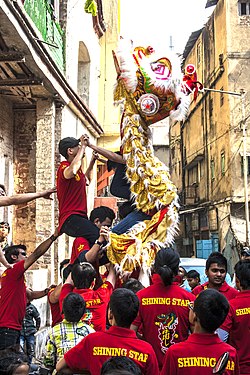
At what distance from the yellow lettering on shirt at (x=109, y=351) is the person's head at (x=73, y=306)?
0.69 meters

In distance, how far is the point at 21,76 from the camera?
33.1ft

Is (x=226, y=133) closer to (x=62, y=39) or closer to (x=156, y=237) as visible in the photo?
(x=62, y=39)

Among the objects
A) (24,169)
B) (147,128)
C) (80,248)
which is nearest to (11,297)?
(80,248)

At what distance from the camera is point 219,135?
29328 mm

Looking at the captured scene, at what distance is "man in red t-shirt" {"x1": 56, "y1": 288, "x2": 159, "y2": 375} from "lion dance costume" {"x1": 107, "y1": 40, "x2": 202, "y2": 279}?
6.26 ft

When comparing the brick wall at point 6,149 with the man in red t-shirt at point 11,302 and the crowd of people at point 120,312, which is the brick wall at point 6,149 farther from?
the man in red t-shirt at point 11,302

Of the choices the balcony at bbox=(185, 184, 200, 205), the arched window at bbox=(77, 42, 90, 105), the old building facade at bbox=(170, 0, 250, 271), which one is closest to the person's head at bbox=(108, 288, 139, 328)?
the arched window at bbox=(77, 42, 90, 105)

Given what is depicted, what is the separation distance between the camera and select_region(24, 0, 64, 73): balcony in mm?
9750

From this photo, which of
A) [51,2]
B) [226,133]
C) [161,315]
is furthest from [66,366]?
[226,133]

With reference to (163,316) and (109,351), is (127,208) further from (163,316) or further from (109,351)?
(109,351)

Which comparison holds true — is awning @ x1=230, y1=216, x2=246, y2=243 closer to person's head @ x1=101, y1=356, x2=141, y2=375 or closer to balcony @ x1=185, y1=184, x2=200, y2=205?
balcony @ x1=185, y1=184, x2=200, y2=205

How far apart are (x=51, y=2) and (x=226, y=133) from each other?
1714 centimetres

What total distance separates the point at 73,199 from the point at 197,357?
2.83m

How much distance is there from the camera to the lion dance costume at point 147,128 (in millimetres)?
5475
